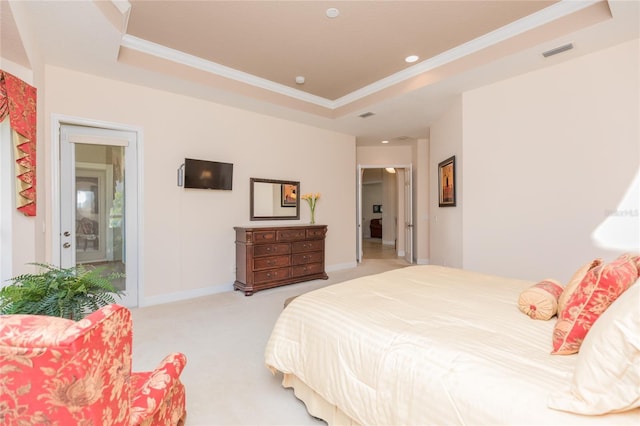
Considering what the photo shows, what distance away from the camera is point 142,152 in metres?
3.78

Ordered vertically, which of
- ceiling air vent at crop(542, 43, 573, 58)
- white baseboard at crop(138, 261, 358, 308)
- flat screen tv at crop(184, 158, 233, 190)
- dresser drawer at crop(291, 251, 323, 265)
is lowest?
white baseboard at crop(138, 261, 358, 308)

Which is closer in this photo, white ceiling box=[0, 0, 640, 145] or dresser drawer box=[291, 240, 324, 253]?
white ceiling box=[0, 0, 640, 145]

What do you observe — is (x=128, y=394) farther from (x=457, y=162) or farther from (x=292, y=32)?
(x=457, y=162)

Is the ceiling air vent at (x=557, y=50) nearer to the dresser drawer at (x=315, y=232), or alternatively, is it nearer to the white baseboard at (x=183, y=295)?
the dresser drawer at (x=315, y=232)

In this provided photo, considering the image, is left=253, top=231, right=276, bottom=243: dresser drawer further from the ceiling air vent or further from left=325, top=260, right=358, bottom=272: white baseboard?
the ceiling air vent

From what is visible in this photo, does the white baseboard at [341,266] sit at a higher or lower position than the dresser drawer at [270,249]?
lower

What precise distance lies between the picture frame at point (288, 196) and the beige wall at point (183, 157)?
0.57ft

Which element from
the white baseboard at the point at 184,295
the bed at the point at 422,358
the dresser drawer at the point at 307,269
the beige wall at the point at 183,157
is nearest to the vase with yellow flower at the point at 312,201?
the beige wall at the point at 183,157

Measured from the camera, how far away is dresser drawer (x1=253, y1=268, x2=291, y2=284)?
171 inches

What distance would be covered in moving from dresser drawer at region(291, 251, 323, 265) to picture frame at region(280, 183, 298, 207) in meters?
0.95

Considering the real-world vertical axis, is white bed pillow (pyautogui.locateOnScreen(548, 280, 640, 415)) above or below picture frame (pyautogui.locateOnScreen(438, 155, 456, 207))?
below

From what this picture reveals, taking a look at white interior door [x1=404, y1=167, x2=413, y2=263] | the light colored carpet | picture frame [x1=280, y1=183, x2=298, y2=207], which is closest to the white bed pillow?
the light colored carpet

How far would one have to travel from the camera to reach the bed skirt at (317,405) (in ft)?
5.11

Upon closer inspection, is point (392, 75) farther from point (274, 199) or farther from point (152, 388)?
point (152, 388)
